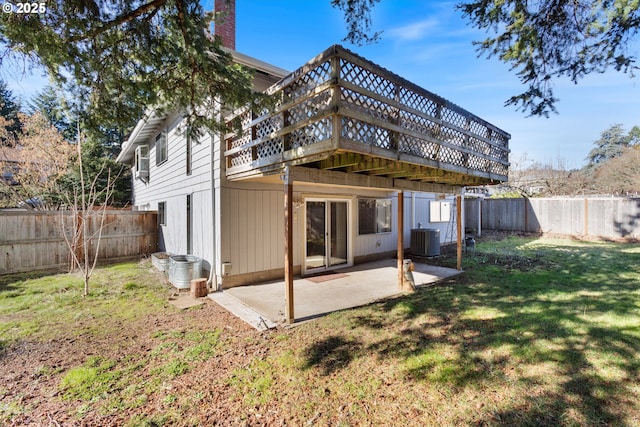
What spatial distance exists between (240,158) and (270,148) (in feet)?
3.71

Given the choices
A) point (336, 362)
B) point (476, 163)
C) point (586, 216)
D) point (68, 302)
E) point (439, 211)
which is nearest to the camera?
point (336, 362)

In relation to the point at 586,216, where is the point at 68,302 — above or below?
below

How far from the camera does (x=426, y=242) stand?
9547mm

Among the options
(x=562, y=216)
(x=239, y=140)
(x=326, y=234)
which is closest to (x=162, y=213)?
(x=239, y=140)

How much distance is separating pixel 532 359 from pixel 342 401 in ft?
7.24

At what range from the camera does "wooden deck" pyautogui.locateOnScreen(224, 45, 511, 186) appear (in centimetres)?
357

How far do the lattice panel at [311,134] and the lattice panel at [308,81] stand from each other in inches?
19.1

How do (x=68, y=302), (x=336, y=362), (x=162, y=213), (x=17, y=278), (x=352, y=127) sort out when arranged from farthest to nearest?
(x=162, y=213) → (x=17, y=278) → (x=68, y=302) → (x=352, y=127) → (x=336, y=362)

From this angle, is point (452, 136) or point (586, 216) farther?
point (586, 216)

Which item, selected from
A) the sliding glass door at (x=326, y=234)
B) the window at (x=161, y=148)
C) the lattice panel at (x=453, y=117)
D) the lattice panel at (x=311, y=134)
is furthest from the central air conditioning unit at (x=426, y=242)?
the window at (x=161, y=148)

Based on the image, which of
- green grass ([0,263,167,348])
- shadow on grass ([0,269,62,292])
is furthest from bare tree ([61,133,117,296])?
shadow on grass ([0,269,62,292])

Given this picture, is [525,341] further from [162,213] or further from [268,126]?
[162,213]

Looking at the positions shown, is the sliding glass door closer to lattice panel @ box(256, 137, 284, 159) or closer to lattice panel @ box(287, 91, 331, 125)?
lattice panel @ box(256, 137, 284, 159)

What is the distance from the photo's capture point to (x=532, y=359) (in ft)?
10.3
